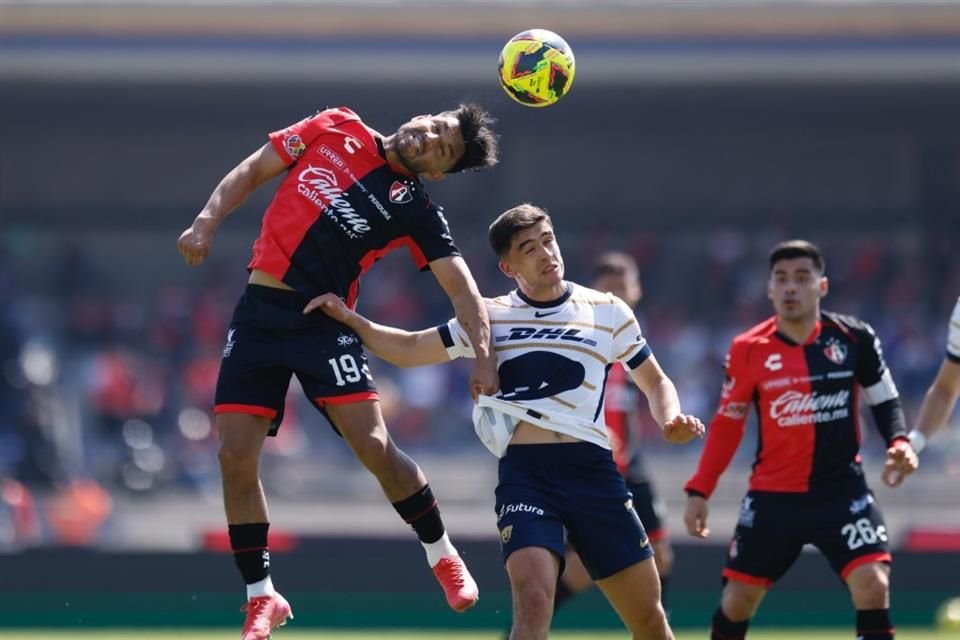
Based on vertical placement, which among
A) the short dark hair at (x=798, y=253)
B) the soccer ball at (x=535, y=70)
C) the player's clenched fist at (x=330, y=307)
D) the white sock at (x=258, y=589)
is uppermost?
the soccer ball at (x=535, y=70)

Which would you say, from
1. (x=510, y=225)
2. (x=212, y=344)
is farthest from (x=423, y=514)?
(x=212, y=344)

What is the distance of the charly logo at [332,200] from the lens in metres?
6.99

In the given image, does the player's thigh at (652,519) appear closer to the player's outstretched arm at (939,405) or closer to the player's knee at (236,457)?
the player's outstretched arm at (939,405)

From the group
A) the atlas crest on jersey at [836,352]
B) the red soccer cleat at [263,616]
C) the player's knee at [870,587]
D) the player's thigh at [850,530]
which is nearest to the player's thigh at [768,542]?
the player's thigh at [850,530]

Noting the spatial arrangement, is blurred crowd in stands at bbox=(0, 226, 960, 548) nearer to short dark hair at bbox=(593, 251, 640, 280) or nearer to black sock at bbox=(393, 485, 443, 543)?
short dark hair at bbox=(593, 251, 640, 280)

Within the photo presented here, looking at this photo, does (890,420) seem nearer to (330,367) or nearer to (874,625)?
(874,625)

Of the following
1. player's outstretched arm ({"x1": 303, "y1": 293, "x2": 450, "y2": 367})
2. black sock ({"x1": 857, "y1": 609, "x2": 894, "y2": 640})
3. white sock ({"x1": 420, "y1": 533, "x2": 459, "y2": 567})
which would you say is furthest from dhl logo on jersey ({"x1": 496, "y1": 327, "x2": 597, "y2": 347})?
black sock ({"x1": 857, "y1": 609, "x2": 894, "y2": 640})

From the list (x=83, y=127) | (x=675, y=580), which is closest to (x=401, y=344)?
(x=675, y=580)

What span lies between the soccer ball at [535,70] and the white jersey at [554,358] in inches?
39.3

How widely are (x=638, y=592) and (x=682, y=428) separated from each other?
0.72m

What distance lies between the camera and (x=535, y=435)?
260 inches

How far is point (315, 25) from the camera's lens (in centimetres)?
1930

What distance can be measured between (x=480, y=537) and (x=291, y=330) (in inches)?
302

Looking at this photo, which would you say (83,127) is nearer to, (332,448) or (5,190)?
(5,190)
